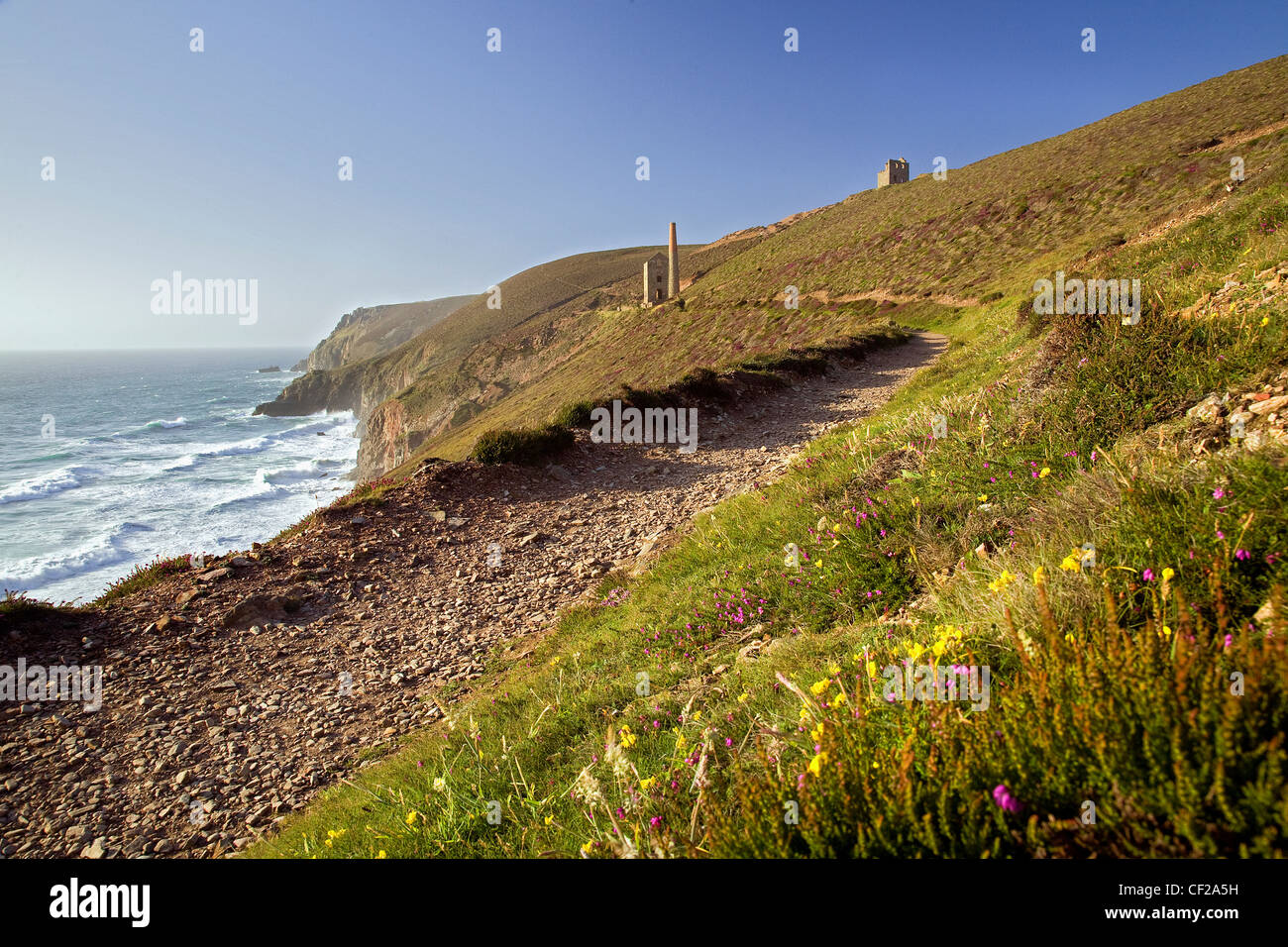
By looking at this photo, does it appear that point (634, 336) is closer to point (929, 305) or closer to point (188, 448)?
point (929, 305)

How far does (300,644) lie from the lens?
22.2 feet

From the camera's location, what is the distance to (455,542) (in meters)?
9.18

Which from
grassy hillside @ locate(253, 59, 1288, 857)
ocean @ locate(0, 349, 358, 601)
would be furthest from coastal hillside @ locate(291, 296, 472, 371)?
grassy hillside @ locate(253, 59, 1288, 857)

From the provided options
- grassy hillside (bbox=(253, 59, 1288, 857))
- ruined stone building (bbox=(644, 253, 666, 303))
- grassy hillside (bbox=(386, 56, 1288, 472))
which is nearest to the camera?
grassy hillside (bbox=(253, 59, 1288, 857))

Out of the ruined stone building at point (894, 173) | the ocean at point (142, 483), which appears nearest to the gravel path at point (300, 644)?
the ocean at point (142, 483)

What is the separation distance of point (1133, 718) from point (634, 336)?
51247mm

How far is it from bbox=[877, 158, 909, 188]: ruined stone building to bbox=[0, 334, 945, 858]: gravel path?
80.6 meters

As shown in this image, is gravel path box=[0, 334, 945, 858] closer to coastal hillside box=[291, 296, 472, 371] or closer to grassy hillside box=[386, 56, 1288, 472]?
grassy hillside box=[386, 56, 1288, 472]

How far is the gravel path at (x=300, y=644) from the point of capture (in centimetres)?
461

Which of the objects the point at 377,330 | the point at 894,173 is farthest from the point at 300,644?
the point at 377,330

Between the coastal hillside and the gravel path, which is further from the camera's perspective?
the coastal hillside

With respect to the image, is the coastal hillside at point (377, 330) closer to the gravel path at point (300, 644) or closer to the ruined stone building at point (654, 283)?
the ruined stone building at point (654, 283)

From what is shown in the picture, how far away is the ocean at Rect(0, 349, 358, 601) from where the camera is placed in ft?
84.5

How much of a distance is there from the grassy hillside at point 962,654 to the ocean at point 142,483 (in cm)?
2390
